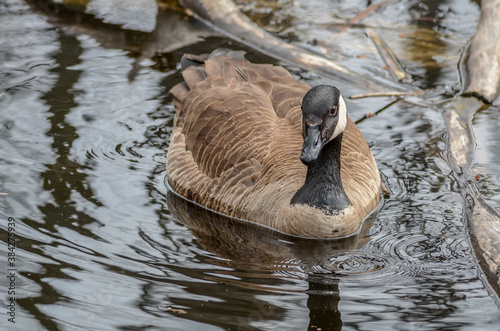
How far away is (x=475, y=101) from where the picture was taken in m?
11.0

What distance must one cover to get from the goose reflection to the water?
23 millimetres

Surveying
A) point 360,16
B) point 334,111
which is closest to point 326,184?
point 334,111

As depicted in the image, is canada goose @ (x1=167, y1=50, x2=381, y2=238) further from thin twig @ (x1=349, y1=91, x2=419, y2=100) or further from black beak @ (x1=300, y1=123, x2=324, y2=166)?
thin twig @ (x1=349, y1=91, x2=419, y2=100)

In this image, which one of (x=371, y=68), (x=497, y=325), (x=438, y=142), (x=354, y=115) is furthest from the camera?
(x=371, y=68)

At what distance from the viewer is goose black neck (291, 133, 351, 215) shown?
7949mm

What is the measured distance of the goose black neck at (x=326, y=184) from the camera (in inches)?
313

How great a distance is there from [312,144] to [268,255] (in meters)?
1.33

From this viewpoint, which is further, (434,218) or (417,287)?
(434,218)

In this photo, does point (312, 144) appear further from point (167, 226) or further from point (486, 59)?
point (486, 59)

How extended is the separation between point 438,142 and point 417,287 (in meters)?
3.58

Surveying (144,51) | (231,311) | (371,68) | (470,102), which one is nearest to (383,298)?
(231,311)

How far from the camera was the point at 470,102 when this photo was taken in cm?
1097

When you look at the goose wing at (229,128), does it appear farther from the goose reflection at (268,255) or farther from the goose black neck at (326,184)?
the goose black neck at (326,184)

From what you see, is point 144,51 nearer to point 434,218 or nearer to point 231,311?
point 434,218
